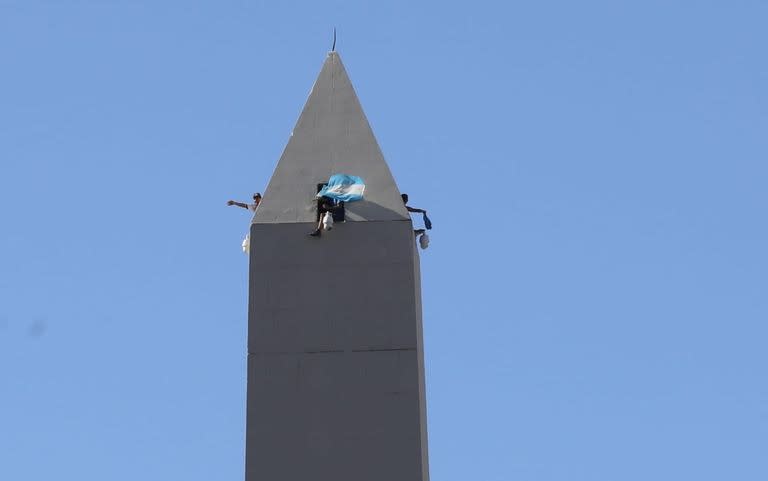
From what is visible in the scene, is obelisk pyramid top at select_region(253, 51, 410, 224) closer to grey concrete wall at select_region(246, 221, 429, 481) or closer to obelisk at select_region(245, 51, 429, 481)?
obelisk at select_region(245, 51, 429, 481)

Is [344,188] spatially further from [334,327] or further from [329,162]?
[334,327]

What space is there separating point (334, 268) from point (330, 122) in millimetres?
3511

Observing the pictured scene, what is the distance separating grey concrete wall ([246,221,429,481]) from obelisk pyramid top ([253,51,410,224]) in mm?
300

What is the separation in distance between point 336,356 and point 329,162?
4.44 m

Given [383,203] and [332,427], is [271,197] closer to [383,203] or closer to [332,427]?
[383,203]

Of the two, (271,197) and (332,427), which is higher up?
(271,197)

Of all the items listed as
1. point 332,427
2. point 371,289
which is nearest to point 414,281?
point 371,289

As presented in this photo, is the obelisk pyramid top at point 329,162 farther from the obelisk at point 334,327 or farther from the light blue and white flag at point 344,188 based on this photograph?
the light blue and white flag at point 344,188

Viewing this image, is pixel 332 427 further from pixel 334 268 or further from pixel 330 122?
pixel 330 122

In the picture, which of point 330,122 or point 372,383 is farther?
point 330,122

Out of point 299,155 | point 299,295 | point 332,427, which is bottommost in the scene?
point 332,427

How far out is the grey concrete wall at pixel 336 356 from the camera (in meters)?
36.1

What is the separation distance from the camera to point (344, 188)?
125 feet

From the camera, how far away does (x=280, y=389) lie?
3662 centimetres
